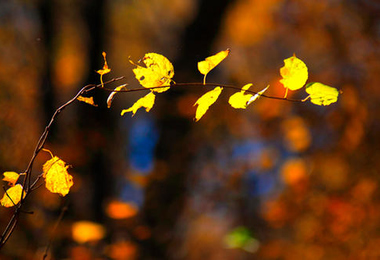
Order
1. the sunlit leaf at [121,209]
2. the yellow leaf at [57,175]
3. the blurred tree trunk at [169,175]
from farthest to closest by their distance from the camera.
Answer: the sunlit leaf at [121,209] < the blurred tree trunk at [169,175] < the yellow leaf at [57,175]

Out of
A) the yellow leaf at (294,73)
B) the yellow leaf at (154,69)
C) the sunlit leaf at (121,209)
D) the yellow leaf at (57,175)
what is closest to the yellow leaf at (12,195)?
the yellow leaf at (57,175)

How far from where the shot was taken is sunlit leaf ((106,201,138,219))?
365cm

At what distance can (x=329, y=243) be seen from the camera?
6527mm

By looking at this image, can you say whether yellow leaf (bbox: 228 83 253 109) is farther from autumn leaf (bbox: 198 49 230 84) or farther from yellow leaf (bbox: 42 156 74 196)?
yellow leaf (bbox: 42 156 74 196)

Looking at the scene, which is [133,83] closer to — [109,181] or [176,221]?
[109,181]

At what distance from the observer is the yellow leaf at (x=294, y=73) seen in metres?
1.09

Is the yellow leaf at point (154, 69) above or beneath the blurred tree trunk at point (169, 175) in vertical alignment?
above

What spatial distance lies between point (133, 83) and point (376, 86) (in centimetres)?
475

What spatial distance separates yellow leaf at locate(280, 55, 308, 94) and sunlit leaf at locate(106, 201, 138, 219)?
9.13 feet

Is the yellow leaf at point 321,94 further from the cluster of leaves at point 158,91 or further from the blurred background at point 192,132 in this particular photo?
the blurred background at point 192,132

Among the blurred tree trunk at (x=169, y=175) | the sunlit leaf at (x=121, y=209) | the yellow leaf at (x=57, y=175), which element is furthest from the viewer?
the sunlit leaf at (x=121, y=209)

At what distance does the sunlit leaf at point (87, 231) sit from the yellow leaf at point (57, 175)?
2501 millimetres

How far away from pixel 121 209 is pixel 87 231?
1.29 ft

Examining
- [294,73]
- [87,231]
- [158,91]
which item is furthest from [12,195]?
[87,231]
